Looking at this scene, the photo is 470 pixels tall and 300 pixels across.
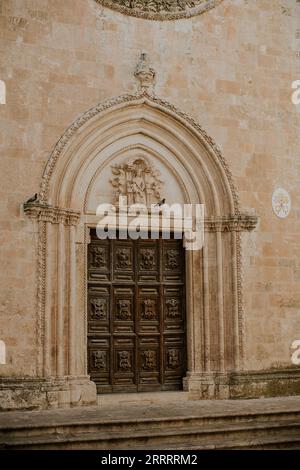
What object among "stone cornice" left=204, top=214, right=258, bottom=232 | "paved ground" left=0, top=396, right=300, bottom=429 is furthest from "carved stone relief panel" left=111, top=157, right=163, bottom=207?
"paved ground" left=0, top=396, right=300, bottom=429

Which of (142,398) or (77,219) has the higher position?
(77,219)

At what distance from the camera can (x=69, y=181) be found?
9.97m

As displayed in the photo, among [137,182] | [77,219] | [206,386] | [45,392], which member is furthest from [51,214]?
[206,386]

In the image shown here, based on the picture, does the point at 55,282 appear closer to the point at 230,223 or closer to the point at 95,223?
the point at 95,223

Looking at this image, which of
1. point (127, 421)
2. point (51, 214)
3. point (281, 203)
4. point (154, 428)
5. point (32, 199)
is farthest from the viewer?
point (281, 203)

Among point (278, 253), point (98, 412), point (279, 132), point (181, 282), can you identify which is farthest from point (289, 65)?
point (98, 412)

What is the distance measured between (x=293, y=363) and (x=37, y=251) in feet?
14.2

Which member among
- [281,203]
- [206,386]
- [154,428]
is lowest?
[154,428]

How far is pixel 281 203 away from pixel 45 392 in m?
4.63

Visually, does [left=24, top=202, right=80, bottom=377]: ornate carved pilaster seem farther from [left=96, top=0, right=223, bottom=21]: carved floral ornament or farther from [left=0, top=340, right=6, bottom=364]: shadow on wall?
[left=96, top=0, right=223, bottom=21]: carved floral ornament

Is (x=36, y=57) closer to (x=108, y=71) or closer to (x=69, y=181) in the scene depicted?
(x=108, y=71)

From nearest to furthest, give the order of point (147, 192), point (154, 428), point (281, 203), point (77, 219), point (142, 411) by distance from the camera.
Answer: point (154, 428) → point (142, 411) → point (77, 219) → point (147, 192) → point (281, 203)

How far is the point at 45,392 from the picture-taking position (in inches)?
368

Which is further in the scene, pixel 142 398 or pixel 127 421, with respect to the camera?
pixel 142 398
